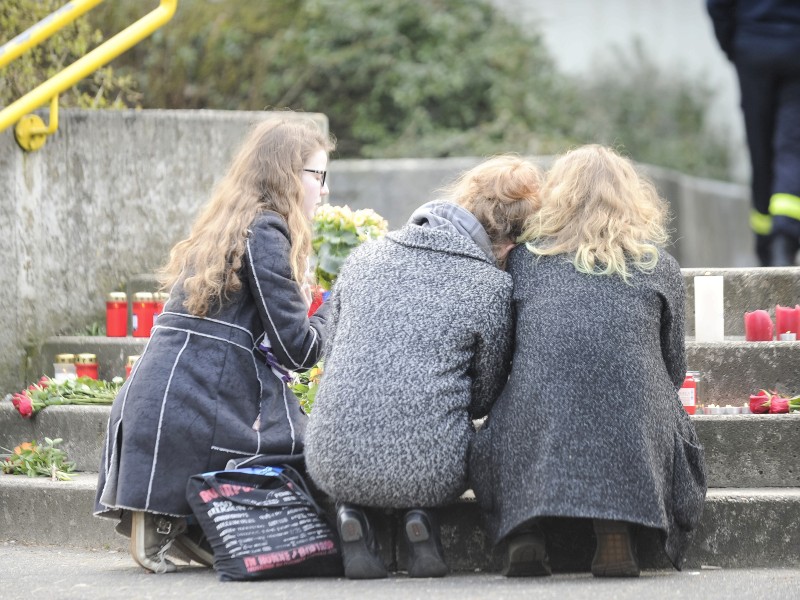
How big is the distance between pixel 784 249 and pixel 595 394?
7.37 ft

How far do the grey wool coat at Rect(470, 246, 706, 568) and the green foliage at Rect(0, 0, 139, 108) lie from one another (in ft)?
10.4

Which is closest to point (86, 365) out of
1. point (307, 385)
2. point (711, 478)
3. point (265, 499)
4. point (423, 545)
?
point (307, 385)

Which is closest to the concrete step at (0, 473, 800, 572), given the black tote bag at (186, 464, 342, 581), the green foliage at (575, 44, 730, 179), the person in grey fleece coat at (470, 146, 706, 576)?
the person in grey fleece coat at (470, 146, 706, 576)

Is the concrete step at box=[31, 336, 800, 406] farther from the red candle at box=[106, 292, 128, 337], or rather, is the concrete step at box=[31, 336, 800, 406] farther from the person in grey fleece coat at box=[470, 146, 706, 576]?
the red candle at box=[106, 292, 128, 337]

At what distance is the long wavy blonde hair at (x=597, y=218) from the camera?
13.2 ft

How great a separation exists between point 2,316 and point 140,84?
3555mm

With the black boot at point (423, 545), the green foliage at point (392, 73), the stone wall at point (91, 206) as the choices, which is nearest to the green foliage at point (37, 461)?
the stone wall at point (91, 206)

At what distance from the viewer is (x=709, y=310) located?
5.00 metres

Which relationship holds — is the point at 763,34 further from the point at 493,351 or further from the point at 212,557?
the point at 212,557

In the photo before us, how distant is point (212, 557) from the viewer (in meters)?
4.25

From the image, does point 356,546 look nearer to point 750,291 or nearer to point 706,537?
point 706,537

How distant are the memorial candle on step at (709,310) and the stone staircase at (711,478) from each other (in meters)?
0.08

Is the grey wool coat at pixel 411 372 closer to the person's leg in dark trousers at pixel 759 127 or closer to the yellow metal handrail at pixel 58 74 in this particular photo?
the yellow metal handrail at pixel 58 74

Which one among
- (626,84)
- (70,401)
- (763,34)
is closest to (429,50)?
(626,84)
